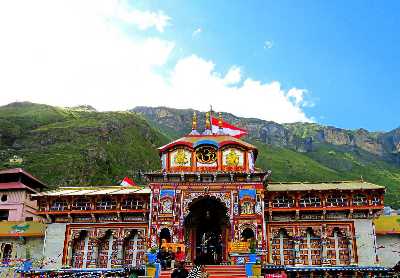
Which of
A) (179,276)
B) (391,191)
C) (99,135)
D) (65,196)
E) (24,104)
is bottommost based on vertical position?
(179,276)

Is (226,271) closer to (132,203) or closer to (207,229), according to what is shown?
(207,229)

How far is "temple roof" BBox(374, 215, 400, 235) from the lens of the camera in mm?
37328

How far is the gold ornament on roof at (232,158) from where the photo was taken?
38.3 m

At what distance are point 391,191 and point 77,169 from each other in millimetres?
81882

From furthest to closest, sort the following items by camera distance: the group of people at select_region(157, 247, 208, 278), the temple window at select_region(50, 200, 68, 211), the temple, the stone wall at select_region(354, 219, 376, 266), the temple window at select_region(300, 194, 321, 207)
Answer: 1. the temple window at select_region(50, 200, 68, 211)
2. the temple window at select_region(300, 194, 321, 207)
3. the temple
4. the stone wall at select_region(354, 219, 376, 266)
5. the group of people at select_region(157, 247, 208, 278)

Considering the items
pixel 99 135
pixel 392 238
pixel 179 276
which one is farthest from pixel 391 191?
pixel 179 276

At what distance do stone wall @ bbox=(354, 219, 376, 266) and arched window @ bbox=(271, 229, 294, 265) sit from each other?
542 cm

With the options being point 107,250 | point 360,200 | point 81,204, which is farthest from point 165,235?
point 360,200

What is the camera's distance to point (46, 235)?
129 ft

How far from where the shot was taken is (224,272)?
30.2 m

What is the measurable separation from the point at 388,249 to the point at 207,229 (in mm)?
15375

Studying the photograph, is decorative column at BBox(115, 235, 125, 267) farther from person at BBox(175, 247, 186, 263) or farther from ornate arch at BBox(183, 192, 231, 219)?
person at BBox(175, 247, 186, 263)

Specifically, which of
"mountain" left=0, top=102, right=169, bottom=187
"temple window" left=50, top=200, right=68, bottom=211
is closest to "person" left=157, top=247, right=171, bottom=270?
"temple window" left=50, top=200, right=68, bottom=211

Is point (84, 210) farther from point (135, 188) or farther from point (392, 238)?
point (392, 238)
